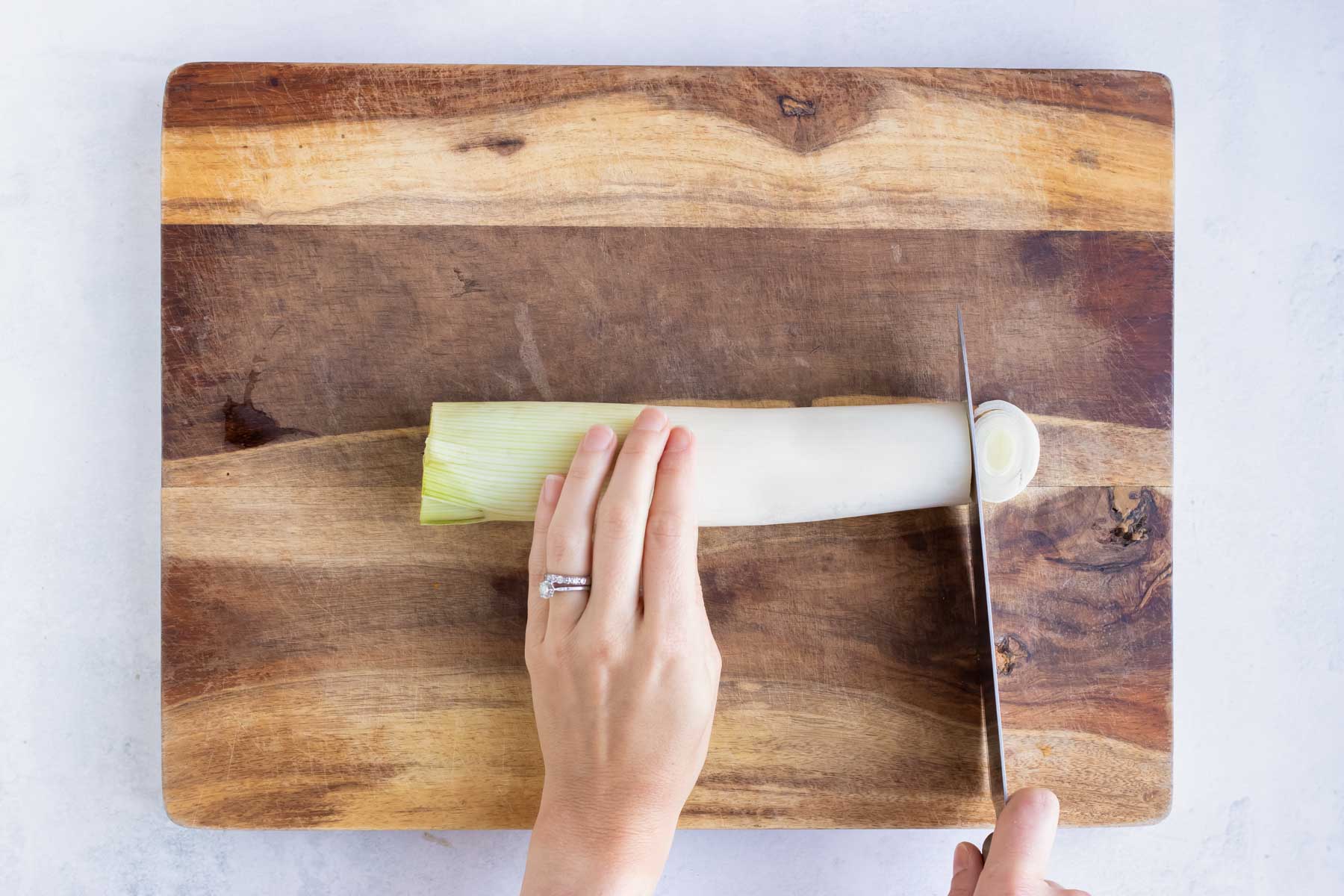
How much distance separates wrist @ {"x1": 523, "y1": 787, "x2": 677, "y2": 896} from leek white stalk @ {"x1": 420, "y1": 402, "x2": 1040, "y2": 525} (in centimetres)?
37

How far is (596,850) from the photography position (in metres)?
0.96

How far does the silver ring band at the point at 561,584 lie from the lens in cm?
97

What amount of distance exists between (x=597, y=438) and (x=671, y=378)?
161 mm

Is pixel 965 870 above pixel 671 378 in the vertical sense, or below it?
below

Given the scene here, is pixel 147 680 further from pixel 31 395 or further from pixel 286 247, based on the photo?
pixel 286 247

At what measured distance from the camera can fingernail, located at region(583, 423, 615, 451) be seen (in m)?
0.97

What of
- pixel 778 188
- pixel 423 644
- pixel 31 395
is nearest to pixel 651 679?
pixel 423 644

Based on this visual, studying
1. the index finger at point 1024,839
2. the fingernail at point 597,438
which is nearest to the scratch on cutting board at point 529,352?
the fingernail at point 597,438

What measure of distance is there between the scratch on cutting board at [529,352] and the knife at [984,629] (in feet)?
1.77

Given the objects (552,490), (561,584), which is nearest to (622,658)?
(561,584)

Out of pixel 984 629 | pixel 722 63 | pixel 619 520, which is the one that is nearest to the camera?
pixel 619 520

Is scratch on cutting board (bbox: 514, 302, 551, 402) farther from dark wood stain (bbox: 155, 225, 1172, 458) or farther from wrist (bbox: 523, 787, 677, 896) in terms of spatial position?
wrist (bbox: 523, 787, 677, 896)

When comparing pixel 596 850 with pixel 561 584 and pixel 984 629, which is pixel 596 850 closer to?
pixel 561 584

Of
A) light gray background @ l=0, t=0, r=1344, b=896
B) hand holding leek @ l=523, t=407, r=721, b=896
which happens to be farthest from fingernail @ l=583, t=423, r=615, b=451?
light gray background @ l=0, t=0, r=1344, b=896
